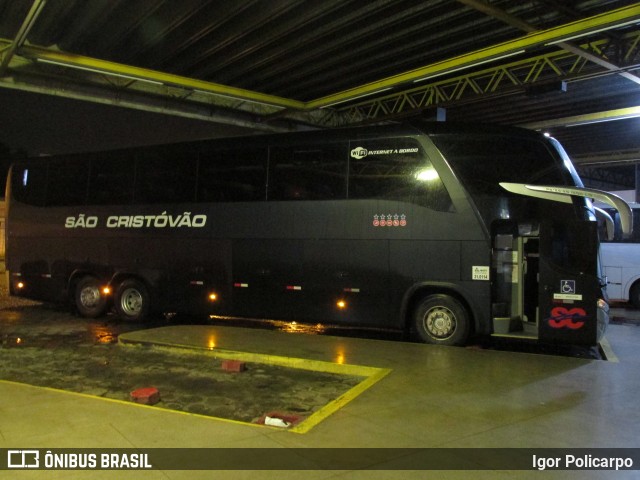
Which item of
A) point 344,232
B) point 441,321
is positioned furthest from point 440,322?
point 344,232

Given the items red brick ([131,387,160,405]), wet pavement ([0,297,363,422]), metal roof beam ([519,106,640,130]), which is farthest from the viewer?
metal roof beam ([519,106,640,130])

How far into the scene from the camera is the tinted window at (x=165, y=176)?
36.1 feet

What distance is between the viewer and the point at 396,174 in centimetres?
889

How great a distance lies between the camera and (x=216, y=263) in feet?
35.0

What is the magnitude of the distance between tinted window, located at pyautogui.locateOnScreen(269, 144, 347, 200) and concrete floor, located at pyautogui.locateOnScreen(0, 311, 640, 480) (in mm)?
3414

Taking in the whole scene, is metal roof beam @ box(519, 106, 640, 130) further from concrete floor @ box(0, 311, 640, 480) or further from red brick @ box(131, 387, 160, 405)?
red brick @ box(131, 387, 160, 405)

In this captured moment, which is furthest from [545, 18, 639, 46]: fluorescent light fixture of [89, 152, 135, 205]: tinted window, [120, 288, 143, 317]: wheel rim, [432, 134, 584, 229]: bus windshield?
[120, 288, 143, 317]: wheel rim

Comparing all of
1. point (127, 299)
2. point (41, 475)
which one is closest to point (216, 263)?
point (127, 299)

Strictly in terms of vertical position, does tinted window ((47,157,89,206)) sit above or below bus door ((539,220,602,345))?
above

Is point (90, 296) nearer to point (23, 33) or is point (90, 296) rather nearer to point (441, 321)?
point (23, 33)

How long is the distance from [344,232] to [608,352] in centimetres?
466

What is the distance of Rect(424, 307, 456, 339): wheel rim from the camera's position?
8.63 meters

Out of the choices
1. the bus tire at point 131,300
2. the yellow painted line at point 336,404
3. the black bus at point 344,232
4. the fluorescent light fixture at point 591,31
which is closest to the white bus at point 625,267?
the fluorescent light fixture at point 591,31

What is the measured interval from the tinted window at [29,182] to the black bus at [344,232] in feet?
1.63
